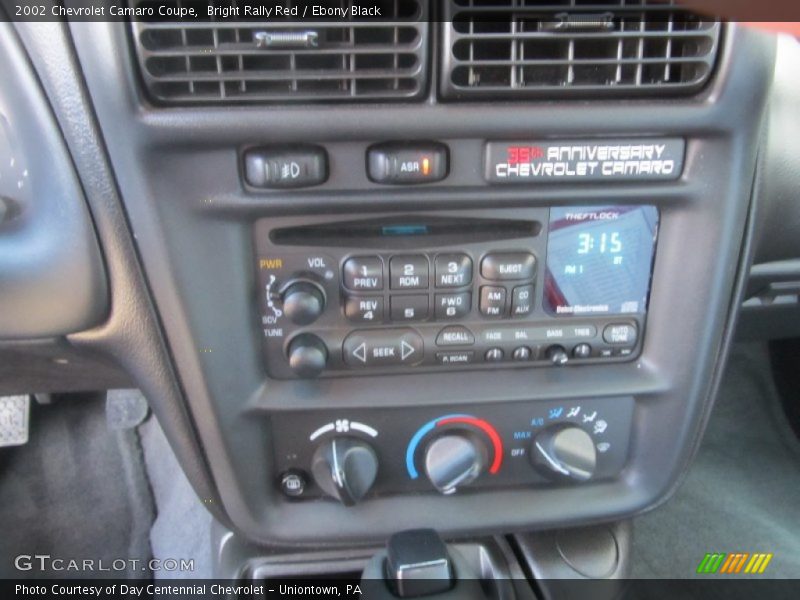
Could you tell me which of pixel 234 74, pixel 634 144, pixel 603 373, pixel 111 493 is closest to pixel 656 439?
pixel 603 373

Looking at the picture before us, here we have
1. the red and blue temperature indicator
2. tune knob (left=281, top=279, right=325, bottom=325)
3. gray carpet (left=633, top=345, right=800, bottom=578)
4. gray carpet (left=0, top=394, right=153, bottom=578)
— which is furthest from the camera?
gray carpet (left=0, top=394, right=153, bottom=578)

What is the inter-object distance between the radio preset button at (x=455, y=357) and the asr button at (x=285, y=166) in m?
0.24

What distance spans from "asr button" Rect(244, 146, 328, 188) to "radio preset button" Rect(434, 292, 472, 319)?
0.19m

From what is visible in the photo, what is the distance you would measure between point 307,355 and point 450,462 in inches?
7.8

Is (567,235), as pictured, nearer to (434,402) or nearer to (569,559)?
(434,402)

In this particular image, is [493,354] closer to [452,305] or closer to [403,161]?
[452,305]

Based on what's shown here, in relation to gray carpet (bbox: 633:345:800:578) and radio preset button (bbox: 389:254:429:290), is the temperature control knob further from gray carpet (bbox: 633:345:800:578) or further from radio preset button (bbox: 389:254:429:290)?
gray carpet (bbox: 633:345:800:578)

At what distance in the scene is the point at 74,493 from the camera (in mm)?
1485

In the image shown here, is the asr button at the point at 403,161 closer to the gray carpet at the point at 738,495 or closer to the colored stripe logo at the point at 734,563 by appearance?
the gray carpet at the point at 738,495

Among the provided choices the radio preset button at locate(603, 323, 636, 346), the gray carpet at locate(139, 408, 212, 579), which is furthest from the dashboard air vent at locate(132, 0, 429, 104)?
the gray carpet at locate(139, 408, 212, 579)

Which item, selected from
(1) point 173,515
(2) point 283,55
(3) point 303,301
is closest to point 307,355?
(3) point 303,301

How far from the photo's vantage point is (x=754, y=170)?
788 mm

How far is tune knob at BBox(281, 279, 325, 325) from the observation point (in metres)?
0.74

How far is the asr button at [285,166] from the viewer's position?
2.27 feet
